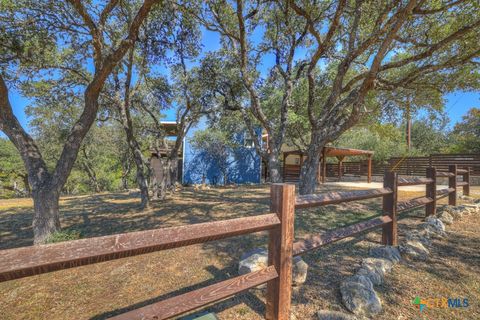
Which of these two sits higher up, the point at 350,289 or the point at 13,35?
the point at 13,35

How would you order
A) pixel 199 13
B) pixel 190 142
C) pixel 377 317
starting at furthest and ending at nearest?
pixel 190 142 → pixel 199 13 → pixel 377 317

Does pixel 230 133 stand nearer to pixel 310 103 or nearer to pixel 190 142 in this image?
pixel 190 142

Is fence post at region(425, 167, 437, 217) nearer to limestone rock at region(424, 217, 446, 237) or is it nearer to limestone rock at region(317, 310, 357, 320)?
limestone rock at region(424, 217, 446, 237)

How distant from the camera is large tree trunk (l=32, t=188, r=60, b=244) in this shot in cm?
388

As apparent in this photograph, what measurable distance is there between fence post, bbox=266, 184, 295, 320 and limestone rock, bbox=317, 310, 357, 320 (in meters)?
0.30

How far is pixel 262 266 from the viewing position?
2.66m

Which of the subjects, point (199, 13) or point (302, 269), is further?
point (199, 13)

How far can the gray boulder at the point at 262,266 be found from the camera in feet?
8.32

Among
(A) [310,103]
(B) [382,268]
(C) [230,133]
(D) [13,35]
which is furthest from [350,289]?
(C) [230,133]

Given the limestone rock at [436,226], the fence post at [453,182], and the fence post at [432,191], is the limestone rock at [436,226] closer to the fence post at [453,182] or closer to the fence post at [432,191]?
the fence post at [432,191]

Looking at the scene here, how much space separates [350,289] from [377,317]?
11.0 inches

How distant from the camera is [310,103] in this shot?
259 inches

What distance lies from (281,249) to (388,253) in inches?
81.8

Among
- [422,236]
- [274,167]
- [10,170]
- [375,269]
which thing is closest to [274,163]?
[274,167]
